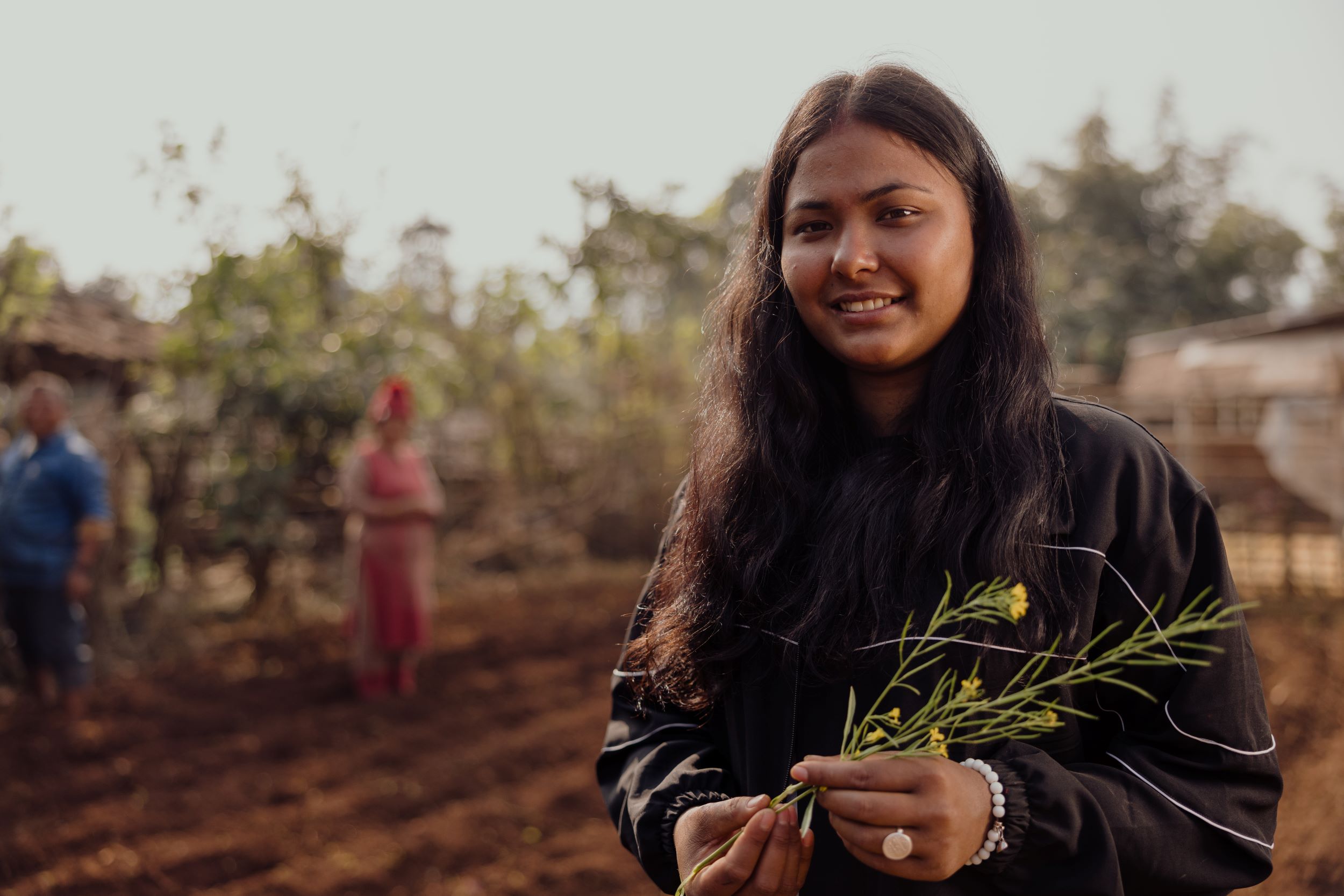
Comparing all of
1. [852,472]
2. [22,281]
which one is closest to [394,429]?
[22,281]

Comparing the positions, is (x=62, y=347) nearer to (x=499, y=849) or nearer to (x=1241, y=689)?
(x=499, y=849)

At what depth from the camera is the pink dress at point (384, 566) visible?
19.2 feet

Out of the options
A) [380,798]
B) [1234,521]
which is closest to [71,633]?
[380,798]

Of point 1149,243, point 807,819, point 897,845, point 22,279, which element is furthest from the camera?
point 1149,243

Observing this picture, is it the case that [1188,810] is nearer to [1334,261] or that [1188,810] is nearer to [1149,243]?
[1149,243]

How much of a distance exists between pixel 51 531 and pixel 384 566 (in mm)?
1761

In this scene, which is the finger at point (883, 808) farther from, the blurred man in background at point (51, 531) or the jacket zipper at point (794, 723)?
the blurred man in background at point (51, 531)

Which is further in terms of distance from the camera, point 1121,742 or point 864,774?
point 1121,742

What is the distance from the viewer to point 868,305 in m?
1.28

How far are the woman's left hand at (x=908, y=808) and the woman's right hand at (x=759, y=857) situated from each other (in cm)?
9

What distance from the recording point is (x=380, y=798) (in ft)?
14.4

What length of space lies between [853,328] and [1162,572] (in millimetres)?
473

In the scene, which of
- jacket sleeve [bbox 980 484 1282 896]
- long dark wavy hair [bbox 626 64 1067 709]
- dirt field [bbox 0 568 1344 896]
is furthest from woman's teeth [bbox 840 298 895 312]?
dirt field [bbox 0 568 1344 896]

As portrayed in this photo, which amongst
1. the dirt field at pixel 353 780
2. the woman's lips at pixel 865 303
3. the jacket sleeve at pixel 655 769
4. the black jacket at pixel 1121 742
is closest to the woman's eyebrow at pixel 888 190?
the woman's lips at pixel 865 303
